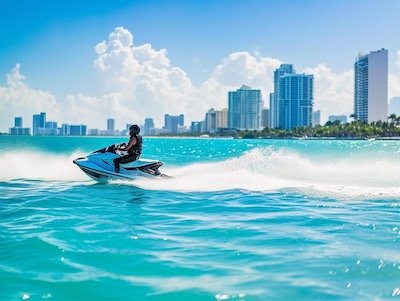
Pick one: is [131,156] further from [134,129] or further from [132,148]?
[134,129]

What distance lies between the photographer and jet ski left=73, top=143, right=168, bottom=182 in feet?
52.2

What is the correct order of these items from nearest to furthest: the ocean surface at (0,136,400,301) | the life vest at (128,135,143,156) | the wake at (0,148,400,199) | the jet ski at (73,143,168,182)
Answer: the ocean surface at (0,136,400,301) → the wake at (0,148,400,199) → the life vest at (128,135,143,156) → the jet ski at (73,143,168,182)

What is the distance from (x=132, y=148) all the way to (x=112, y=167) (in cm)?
96

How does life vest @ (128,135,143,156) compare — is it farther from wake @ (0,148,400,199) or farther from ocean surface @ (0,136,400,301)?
ocean surface @ (0,136,400,301)

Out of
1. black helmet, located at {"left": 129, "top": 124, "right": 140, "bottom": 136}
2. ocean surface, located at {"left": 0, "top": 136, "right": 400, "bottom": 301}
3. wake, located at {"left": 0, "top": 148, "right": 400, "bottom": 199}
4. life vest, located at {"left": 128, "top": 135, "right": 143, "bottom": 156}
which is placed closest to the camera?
ocean surface, located at {"left": 0, "top": 136, "right": 400, "bottom": 301}

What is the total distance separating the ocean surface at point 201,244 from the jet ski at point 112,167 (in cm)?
216

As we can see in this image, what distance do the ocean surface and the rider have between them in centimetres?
224

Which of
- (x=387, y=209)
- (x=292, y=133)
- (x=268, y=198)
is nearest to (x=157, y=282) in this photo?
(x=387, y=209)

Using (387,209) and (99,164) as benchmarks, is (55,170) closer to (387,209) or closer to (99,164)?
(99,164)

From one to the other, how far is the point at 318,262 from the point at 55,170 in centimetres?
1713

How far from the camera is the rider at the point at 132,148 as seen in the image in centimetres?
1552

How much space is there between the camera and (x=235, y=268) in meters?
5.88

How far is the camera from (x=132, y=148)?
15.6m

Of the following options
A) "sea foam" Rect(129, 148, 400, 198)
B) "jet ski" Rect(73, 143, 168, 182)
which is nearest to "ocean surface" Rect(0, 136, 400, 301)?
"sea foam" Rect(129, 148, 400, 198)
